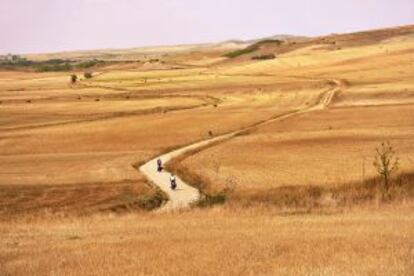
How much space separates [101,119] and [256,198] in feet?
188

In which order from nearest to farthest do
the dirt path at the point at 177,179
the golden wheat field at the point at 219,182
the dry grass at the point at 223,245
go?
the dry grass at the point at 223,245, the golden wheat field at the point at 219,182, the dirt path at the point at 177,179

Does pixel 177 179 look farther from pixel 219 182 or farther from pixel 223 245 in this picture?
pixel 223 245

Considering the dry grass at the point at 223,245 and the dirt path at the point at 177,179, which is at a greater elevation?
the dry grass at the point at 223,245

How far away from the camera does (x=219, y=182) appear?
4128cm

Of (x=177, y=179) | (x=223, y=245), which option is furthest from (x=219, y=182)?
(x=223, y=245)

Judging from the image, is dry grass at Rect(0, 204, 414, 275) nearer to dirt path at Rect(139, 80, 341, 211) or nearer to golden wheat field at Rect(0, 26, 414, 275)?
golden wheat field at Rect(0, 26, 414, 275)

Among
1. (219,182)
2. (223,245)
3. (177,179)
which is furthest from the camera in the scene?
(177,179)

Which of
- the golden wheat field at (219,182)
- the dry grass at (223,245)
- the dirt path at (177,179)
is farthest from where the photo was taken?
the dirt path at (177,179)

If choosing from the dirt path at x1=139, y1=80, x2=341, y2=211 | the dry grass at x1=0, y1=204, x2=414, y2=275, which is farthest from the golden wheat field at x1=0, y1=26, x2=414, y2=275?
the dirt path at x1=139, y1=80, x2=341, y2=211

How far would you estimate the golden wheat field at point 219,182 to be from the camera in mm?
18359

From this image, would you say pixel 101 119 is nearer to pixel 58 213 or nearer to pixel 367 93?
pixel 367 93

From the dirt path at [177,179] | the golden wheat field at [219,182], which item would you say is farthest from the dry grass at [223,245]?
the dirt path at [177,179]

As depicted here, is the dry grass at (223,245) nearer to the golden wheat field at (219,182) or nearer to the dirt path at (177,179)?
the golden wheat field at (219,182)

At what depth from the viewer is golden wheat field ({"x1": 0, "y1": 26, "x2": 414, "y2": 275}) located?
723 inches
